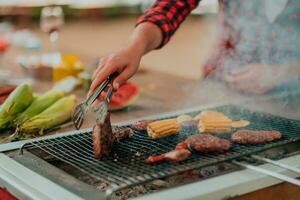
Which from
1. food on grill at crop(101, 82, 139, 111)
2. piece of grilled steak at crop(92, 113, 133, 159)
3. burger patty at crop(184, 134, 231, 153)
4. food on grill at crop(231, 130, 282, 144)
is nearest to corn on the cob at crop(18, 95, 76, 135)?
food on grill at crop(101, 82, 139, 111)

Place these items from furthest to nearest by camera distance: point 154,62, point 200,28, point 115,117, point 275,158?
point 200,28 → point 154,62 → point 115,117 → point 275,158

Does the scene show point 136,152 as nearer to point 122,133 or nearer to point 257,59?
point 122,133

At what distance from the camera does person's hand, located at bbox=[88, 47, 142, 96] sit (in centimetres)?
266

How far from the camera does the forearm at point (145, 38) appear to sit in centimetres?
299

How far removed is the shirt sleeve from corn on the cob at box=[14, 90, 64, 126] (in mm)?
683

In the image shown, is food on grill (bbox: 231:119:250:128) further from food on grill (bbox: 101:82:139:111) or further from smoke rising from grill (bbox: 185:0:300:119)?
food on grill (bbox: 101:82:139:111)

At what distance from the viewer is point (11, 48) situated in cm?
586

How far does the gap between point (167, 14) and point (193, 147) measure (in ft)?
4.15

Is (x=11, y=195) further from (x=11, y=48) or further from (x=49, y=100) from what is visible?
(x=11, y=48)

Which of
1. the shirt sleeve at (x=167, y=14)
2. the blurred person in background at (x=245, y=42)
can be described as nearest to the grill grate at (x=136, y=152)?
the blurred person in background at (x=245, y=42)

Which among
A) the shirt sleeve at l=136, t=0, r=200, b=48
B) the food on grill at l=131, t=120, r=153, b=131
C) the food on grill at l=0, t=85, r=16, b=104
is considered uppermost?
the shirt sleeve at l=136, t=0, r=200, b=48

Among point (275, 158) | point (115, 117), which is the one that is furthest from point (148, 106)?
point (275, 158)

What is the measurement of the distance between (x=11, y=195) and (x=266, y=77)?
1.76 metres

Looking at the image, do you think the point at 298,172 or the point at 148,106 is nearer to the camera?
the point at 298,172
